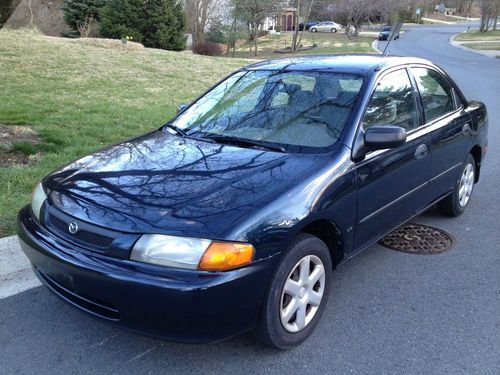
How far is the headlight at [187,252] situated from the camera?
7.84 feet

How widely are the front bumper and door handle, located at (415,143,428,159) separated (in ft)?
6.08

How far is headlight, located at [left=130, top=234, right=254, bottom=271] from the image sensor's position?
7.84ft

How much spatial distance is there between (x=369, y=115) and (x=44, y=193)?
2.24 metres

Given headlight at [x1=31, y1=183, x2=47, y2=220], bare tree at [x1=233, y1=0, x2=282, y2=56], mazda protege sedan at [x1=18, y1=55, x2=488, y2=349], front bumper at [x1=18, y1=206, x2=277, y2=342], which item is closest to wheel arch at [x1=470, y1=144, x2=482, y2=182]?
mazda protege sedan at [x1=18, y1=55, x2=488, y2=349]

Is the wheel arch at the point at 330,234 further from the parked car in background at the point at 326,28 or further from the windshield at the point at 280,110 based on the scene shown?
the parked car in background at the point at 326,28

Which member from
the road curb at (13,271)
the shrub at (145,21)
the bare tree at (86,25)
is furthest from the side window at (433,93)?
the bare tree at (86,25)

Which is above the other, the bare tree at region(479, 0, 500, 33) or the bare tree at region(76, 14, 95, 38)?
the bare tree at region(479, 0, 500, 33)

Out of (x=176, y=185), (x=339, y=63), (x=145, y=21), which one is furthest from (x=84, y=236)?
(x=145, y=21)

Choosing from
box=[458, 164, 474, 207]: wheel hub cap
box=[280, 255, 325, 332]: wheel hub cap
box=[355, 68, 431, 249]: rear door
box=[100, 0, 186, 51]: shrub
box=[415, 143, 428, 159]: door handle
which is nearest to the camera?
box=[280, 255, 325, 332]: wheel hub cap

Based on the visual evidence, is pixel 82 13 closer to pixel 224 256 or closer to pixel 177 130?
pixel 177 130

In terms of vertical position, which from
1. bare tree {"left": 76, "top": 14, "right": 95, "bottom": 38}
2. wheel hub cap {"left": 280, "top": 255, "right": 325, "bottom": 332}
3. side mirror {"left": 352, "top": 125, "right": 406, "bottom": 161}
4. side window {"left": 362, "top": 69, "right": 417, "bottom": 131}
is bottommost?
wheel hub cap {"left": 280, "top": 255, "right": 325, "bottom": 332}

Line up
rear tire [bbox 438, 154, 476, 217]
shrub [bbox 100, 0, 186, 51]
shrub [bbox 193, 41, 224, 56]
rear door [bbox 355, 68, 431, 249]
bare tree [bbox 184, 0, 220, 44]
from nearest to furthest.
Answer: rear door [bbox 355, 68, 431, 249] < rear tire [bbox 438, 154, 476, 217] < shrub [bbox 100, 0, 186, 51] < shrub [bbox 193, 41, 224, 56] < bare tree [bbox 184, 0, 220, 44]

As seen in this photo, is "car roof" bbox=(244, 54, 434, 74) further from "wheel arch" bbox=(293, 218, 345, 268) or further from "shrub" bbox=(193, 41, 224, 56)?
"shrub" bbox=(193, 41, 224, 56)

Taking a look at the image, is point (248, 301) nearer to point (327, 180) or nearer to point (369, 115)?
point (327, 180)
